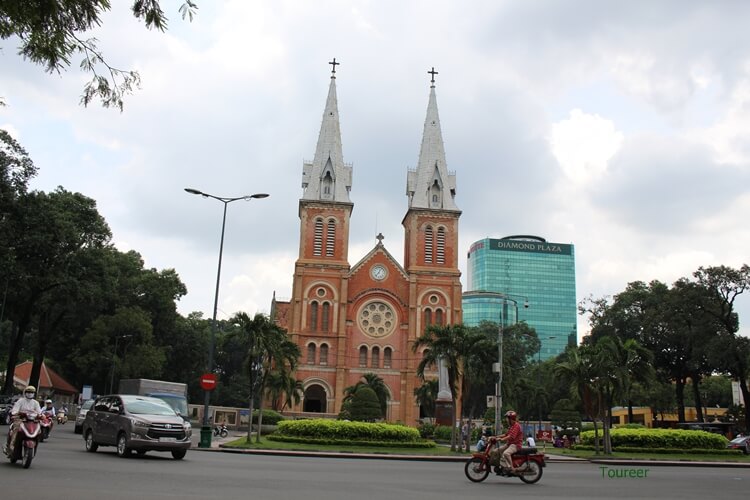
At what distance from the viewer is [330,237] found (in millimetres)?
65438

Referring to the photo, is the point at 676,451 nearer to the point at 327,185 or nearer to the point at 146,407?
the point at 146,407

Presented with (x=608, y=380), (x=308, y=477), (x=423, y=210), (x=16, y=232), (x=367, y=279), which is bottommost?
(x=308, y=477)

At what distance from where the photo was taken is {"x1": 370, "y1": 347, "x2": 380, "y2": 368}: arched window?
62.3 metres

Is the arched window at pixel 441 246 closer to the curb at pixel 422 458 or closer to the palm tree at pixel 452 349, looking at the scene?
the palm tree at pixel 452 349

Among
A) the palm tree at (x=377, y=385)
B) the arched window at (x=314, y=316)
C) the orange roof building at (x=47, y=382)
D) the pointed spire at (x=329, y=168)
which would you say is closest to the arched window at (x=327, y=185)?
the pointed spire at (x=329, y=168)

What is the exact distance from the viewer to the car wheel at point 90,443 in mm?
17750

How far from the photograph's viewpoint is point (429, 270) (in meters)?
64.8

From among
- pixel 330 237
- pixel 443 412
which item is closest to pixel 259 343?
pixel 443 412

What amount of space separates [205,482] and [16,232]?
29885mm

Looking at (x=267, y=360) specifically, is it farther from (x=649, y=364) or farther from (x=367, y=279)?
(x=367, y=279)

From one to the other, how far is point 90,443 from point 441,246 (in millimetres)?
50326

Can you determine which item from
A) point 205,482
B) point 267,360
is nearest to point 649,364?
point 267,360

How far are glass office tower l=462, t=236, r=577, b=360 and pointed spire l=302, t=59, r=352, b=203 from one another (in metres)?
85.9

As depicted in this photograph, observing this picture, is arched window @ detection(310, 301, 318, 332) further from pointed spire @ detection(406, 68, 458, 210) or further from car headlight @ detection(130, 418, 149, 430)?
car headlight @ detection(130, 418, 149, 430)
